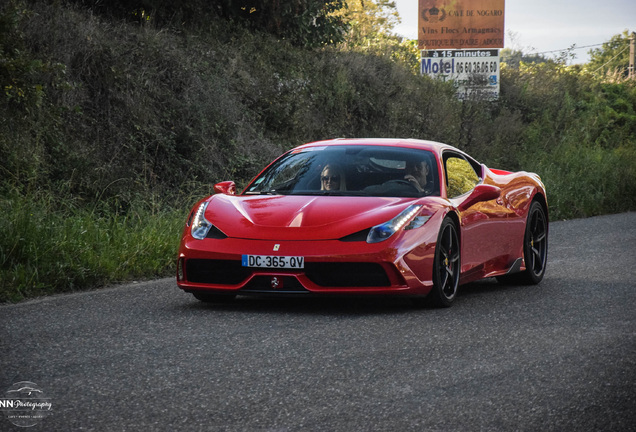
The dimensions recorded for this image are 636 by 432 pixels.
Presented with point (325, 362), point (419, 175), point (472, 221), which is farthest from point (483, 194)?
point (325, 362)

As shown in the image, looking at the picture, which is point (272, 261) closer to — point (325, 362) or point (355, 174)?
point (355, 174)

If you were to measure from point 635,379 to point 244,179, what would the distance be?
39.3 feet

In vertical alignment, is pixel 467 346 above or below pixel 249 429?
below

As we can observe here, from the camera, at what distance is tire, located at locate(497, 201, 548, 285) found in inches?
363

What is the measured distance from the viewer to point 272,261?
6809mm

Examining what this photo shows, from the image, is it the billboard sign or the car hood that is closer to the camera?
the car hood

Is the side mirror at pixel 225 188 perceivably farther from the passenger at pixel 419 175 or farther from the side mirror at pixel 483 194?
the side mirror at pixel 483 194

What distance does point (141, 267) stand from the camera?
31.1 feet

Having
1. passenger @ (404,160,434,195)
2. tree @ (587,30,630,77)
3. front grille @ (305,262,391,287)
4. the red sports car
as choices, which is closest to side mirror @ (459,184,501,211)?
the red sports car

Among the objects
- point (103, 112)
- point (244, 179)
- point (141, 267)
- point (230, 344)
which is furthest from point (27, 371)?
point (244, 179)

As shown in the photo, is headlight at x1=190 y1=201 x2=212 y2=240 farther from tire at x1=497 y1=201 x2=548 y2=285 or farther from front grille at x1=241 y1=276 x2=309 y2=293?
tire at x1=497 y1=201 x2=548 y2=285

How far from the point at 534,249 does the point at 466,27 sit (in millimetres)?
21528

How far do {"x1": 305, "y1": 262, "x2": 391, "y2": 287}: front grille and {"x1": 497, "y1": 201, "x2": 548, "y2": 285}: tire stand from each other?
279 cm

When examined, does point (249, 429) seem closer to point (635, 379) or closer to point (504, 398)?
point (504, 398)
